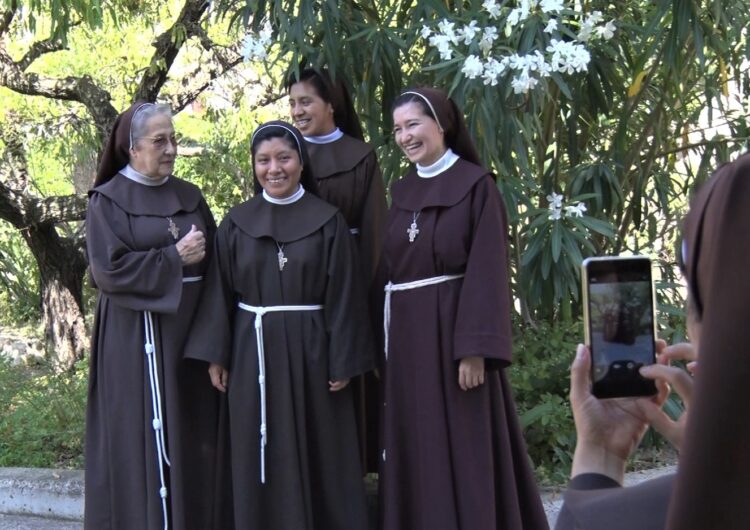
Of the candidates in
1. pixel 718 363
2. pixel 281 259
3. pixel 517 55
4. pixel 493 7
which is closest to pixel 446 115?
pixel 517 55

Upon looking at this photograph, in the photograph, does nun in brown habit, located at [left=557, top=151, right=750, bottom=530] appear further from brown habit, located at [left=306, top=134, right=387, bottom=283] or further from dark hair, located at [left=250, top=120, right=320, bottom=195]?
brown habit, located at [left=306, top=134, right=387, bottom=283]

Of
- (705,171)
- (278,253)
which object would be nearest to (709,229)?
(278,253)

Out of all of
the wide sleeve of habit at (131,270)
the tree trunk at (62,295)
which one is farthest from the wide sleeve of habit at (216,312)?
the tree trunk at (62,295)

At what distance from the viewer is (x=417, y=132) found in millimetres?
3848

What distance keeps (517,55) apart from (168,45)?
4354mm

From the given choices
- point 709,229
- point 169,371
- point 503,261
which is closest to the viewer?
point 709,229

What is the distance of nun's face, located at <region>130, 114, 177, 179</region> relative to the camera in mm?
4055

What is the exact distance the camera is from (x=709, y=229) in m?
1.05

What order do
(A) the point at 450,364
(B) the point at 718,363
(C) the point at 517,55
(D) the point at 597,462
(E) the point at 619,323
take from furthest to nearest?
(C) the point at 517,55, (A) the point at 450,364, (E) the point at 619,323, (D) the point at 597,462, (B) the point at 718,363

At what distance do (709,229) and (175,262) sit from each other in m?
3.19

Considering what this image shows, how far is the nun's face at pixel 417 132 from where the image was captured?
385cm

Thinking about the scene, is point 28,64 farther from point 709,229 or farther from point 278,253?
point 709,229

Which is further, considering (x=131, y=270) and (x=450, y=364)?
(x=131, y=270)

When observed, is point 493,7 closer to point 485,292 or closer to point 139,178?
point 485,292
